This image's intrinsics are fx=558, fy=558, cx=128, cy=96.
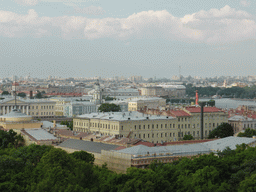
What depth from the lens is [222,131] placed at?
6806 cm

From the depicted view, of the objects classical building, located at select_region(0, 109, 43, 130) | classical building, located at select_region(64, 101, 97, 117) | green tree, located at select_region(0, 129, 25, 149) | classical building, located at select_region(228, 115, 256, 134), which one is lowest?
classical building, located at select_region(64, 101, 97, 117)

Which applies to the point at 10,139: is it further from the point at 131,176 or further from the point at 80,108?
the point at 80,108

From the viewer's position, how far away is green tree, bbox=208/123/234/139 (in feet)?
221

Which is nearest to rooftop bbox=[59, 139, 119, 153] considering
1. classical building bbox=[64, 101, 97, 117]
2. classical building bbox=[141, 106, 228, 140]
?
classical building bbox=[141, 106, 228, 140]

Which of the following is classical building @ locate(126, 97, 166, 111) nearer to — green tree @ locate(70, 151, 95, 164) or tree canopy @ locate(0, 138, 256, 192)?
green tree @ locate(70, 151, 95, 164)

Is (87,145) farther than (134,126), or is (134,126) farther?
(134,126)

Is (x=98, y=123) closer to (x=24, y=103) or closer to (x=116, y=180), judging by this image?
(x=116, y=180)

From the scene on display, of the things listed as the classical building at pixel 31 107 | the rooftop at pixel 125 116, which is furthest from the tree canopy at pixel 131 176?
the classical building at pixel 31 107

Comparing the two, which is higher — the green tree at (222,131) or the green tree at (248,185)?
the green tree at (248,185)

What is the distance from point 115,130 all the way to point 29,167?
26782 mm

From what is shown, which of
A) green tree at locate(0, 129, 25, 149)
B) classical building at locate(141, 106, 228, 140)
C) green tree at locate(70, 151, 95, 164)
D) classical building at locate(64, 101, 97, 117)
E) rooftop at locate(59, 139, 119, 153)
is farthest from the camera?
classical building at locate(64, 101, 97, 117)

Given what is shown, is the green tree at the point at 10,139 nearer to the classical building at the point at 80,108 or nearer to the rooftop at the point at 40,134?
the rooftop at the point at 40,134

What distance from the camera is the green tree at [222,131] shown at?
6731 cm

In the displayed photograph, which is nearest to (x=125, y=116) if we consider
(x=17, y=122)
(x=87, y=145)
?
(x=17, y=122)
